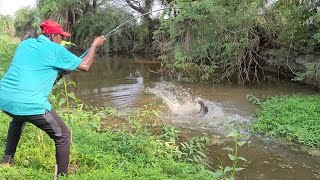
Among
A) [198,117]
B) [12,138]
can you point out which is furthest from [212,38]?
[12,138]

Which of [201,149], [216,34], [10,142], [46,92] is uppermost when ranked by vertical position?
[216,34]

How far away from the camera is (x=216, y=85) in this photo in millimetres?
11961

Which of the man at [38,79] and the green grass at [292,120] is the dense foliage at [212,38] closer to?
the green grass at [292,120]

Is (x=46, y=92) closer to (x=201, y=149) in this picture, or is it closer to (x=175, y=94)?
(x=201, y=149)

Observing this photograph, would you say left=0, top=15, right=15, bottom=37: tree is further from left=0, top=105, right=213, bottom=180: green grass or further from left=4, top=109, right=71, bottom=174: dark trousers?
left=4, top=109, right=71, bottom=174: dark trousers

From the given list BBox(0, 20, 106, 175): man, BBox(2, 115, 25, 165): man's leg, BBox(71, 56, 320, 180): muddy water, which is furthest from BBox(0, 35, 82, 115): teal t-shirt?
BBox(71, 56, 320, 180): muddy water

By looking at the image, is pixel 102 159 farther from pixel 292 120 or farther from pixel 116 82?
pixel 116 82

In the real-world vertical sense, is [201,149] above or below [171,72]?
below

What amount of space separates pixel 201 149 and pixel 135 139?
46.9 inches

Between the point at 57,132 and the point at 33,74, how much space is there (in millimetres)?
571

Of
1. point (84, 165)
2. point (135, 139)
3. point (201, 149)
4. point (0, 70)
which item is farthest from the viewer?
point (0, 70)

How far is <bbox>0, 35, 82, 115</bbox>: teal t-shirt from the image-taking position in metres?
3.52

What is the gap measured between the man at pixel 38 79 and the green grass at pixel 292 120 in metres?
4.31

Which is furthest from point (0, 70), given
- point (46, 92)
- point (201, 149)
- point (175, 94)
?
point (46, 92)
